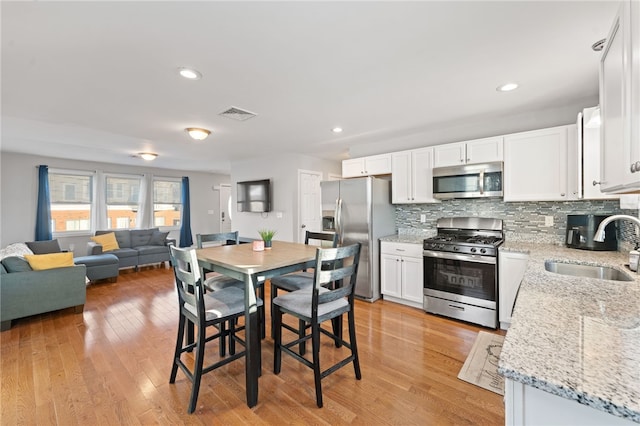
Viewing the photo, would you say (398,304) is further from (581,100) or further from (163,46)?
(163,46)

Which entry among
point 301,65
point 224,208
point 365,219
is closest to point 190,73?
point 301,65

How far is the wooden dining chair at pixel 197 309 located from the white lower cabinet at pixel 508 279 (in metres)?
2.42

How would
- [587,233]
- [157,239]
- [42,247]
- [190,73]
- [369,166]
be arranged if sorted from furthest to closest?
1. [157,239]
2. [42,247]
3. [369,166]
4. [587,233]
5. [190,73]

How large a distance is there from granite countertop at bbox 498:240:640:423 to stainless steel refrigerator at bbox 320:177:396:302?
2326 millimetres

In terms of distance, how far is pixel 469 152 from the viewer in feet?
10.8

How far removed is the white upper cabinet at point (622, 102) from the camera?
0.98 metres

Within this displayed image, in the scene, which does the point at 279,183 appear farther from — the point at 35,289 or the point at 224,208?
the point at 224,208

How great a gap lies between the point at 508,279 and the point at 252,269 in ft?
8.36

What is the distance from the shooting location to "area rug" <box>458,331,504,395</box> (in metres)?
2.05

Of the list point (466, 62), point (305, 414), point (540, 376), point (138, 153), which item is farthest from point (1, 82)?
point (540, 376)

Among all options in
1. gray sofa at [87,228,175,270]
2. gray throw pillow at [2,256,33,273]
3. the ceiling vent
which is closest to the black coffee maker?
the ceiling vent

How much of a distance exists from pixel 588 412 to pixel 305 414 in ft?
5.14

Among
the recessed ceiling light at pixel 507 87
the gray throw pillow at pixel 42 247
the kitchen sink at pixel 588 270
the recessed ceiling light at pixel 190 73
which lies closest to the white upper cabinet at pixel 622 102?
the kitchen sink at pixel 588 270

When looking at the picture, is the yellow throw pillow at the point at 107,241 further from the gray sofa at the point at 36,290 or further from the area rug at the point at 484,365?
the area rug at the point at 484,365
